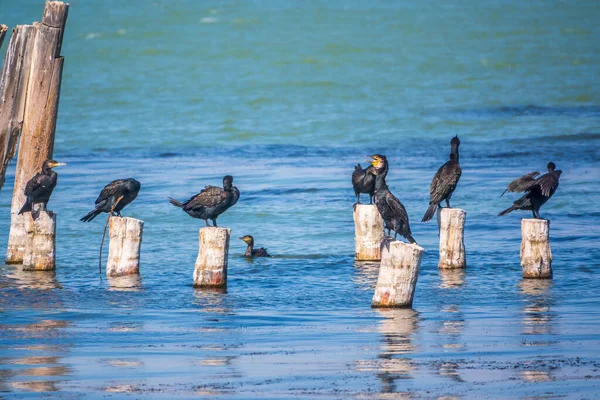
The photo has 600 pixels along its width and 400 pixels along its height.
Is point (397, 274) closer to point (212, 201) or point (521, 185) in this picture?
point (521, 185)

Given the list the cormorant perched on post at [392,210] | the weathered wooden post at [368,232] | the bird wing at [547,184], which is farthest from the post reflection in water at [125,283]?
the bird wing at [547,184]

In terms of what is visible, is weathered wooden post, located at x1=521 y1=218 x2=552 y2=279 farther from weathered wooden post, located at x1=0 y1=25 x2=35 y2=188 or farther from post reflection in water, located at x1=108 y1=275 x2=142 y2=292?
weathered wooden post, located at x1=0 y1=25 x2=35 y2=188

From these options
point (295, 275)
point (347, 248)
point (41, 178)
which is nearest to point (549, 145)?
point (347, 248)

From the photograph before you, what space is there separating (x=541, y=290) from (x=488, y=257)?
9.21 ft

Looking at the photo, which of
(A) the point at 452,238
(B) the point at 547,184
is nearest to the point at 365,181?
(A) the point at 452,238

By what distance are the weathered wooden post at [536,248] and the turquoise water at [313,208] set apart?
0.67 feet

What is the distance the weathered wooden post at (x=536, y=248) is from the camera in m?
13.0

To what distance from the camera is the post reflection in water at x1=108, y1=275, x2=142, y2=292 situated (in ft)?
41.7

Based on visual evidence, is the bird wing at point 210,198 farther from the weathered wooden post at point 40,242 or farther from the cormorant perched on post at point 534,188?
the cormorant perched on post at point 534,188

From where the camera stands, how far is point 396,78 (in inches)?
2057

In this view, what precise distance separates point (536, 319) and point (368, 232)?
14.7 feet

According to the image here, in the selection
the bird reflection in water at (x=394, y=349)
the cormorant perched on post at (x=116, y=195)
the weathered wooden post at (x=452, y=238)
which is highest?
the cormorant perched on post at (x=116, y=195)

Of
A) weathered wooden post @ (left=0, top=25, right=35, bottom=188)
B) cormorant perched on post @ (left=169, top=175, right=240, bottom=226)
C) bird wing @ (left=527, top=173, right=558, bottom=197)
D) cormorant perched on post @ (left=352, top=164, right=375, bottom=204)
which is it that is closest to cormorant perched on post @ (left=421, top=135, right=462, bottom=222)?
bird wing @ (left=527, top=173, right=558, bottom=197)

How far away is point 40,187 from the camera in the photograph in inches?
513
